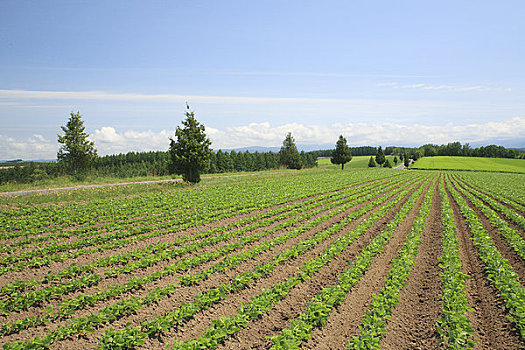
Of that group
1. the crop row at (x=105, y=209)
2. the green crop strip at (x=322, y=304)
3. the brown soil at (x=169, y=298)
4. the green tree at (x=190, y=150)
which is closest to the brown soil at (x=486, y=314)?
the green crop strip at (x=322, y=304)

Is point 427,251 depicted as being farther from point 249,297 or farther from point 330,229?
point 249,297

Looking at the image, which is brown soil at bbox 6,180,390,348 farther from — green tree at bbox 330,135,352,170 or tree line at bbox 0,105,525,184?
green tree at bbox 330,135,352,170

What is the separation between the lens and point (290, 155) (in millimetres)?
70750

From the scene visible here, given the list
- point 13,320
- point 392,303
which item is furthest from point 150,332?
point 392,303

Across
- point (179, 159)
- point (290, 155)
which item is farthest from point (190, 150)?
point (290, 155)

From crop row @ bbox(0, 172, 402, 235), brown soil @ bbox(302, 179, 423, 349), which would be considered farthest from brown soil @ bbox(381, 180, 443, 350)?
crop row @ bbox(0, 172, 402, 235)

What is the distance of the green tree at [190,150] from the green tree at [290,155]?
138ft

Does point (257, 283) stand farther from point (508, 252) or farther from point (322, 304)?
point (508, 252)

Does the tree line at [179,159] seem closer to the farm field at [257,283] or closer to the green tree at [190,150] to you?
the green tree at [190,150]

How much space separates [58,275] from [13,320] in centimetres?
206

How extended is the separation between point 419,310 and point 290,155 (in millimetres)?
64445

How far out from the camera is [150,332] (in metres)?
5.80

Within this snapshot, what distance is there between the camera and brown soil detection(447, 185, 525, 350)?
5.89 metres

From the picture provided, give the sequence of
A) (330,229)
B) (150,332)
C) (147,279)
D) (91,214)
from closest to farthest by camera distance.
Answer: (150,332)
(147,279)
(330,229)
(91,214)
